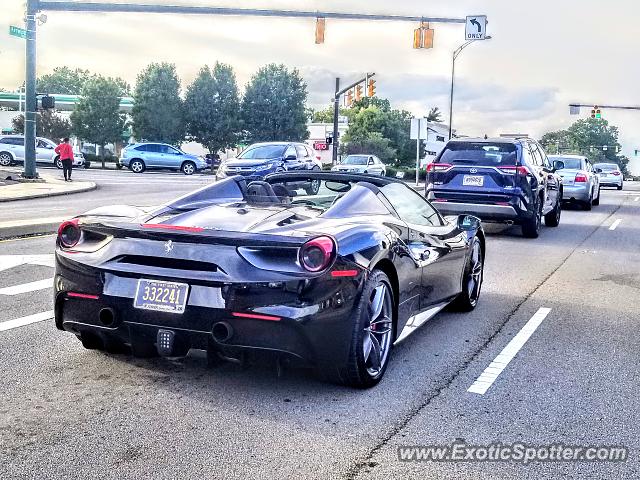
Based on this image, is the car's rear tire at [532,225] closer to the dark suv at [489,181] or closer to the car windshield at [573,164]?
the dark suv at [489,181]

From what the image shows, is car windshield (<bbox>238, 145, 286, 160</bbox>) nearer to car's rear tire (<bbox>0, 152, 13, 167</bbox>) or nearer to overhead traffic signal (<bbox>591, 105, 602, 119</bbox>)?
car's rear tire (<bbox>0, 152, 13, 167</bbox>)

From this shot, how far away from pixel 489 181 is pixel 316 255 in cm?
956

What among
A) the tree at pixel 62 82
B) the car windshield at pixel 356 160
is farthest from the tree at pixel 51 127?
→ the tree at pixel 62 82

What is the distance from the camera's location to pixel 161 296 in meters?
4.25

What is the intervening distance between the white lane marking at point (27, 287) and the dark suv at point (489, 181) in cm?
774

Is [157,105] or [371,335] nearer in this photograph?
[371,335]

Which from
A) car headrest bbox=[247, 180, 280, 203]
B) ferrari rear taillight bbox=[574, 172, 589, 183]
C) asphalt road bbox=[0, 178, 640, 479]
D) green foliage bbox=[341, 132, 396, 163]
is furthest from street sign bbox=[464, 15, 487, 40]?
green foliage bbox=[341, 132, 396, 163]

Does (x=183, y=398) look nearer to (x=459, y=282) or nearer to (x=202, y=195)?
(x=202, y=195)

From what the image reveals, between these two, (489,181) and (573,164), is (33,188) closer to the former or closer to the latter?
(489,181)

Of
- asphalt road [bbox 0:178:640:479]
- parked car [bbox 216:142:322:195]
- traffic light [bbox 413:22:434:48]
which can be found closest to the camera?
asphalt road [bbox 0:178:640:479]

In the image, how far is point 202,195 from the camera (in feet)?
17.8

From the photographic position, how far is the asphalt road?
137 inches

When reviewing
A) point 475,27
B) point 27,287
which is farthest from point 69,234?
point 475,27

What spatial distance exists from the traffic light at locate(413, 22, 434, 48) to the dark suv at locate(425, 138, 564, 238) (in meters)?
12.1
